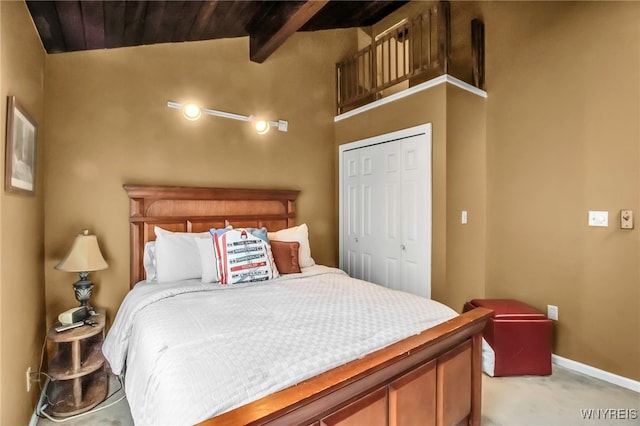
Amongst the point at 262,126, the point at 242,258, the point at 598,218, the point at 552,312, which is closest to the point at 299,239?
the point at 242,258

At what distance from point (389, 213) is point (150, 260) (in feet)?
7.10

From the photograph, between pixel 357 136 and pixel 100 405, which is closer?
pixel 100 405

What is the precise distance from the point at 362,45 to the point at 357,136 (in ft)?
4.70

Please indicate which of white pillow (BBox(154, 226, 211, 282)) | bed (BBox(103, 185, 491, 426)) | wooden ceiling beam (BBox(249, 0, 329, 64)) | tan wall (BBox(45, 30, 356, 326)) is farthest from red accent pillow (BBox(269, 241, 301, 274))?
wooden ceiling beam (BBox(249, 0, 329, 64))

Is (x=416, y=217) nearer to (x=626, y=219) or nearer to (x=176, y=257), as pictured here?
(x=626, y=219)

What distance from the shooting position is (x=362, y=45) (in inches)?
165

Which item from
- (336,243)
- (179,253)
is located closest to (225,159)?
(179,253)

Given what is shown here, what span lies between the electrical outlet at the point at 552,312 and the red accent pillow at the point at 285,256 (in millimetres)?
2130

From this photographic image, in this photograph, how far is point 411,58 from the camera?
298 centimetres

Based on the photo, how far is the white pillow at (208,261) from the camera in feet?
7.76

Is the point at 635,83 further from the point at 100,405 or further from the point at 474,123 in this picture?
the point at 100,405

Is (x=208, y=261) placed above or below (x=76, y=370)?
above

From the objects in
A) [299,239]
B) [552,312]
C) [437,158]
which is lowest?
[552,312]

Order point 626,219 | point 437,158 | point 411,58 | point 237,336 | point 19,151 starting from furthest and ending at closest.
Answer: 1. point 411,58
2. point 437,158
3. point 626,219
4. point 19,151
5. point 237,336
